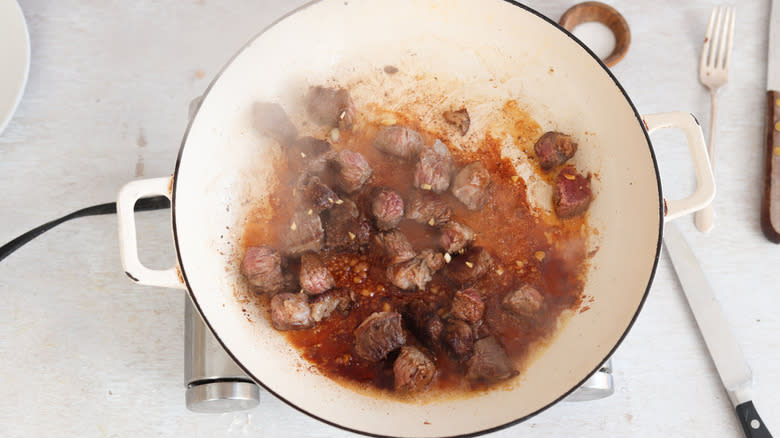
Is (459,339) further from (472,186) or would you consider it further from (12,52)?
(12,52)

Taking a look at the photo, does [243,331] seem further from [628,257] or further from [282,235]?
[628,257]

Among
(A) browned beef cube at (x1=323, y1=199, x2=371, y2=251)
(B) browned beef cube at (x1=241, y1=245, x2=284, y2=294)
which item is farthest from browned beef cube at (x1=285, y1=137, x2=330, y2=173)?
(B) browned beef cube at (x1=241, y1=245, x2=284, y2=294)

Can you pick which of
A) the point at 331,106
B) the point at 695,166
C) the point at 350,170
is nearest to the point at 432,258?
the point at 350,170

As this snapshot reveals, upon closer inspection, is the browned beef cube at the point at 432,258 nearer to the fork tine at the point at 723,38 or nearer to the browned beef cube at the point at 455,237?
the browned beef cube at the point at 455,237

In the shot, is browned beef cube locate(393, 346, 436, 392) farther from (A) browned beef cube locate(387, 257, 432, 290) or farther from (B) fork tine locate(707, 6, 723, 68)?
(B) fork tine locate(707, 6, 723, 68)


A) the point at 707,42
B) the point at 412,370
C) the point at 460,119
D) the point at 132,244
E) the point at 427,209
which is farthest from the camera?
the point at 707,42

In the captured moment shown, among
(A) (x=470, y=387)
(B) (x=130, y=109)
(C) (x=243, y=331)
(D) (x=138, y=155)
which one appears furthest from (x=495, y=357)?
(B) (x=130, y=109)

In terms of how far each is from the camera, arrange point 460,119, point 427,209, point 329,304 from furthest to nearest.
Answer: point 460,119, point 427,209, point 329,304
